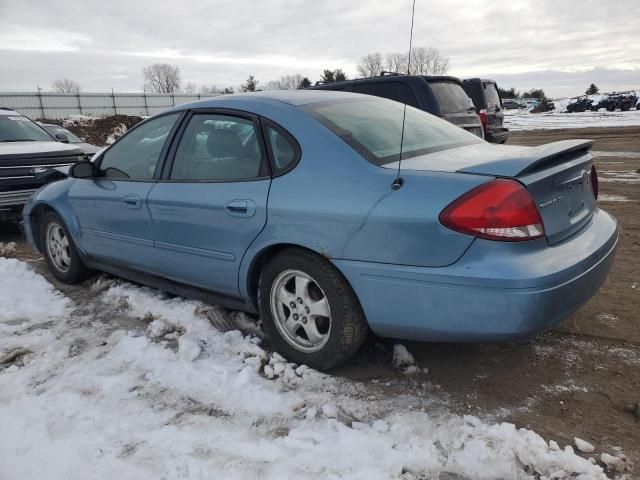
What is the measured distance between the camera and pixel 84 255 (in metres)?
4.53

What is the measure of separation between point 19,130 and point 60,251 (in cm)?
400

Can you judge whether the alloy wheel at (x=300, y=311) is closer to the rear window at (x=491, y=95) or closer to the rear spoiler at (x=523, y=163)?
the rear spoiler at (x=523, y=163)

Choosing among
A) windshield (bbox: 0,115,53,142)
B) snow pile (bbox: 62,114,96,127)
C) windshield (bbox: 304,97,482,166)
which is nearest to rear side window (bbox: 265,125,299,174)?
windshield (bbox: 304,97,482,166)

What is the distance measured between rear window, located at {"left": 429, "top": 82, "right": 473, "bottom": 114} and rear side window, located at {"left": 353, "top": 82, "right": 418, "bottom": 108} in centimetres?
32

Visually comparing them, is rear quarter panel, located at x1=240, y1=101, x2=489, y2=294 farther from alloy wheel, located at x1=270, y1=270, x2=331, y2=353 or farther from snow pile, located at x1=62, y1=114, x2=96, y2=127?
snow pile, located at x1=62, y1=114, x2=96, y2=127

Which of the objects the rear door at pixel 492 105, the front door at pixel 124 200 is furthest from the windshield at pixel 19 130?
the rear door at pixel 492 105

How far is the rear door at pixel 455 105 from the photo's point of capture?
7387 mm

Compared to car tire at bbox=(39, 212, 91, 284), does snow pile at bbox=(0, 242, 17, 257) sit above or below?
below

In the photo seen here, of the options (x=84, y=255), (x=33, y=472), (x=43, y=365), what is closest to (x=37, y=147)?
(x=84, y=255)

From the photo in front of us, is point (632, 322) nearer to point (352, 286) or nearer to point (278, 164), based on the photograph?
point (352, 286)

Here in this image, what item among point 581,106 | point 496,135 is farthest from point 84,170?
point 581,106

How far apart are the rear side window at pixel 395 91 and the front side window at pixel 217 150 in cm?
441

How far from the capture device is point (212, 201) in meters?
3.26

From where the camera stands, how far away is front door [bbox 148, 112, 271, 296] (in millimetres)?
3123
